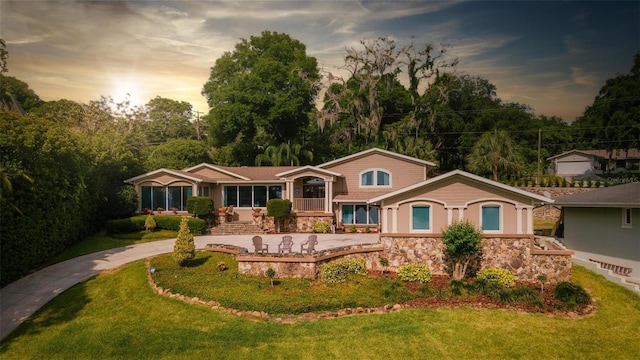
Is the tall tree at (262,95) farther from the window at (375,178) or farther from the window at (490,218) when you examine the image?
the window at (490,218)

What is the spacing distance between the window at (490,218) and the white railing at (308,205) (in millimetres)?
12024

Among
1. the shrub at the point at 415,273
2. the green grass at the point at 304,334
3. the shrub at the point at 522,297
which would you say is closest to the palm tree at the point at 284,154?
the shrub at the point at 415,273

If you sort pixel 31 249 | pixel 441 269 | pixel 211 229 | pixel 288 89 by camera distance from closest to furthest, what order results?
pixel 31 249
pixel 441 269
pixel 211 229
pixel 288 89

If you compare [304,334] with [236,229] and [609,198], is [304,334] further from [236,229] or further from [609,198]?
[609,198]

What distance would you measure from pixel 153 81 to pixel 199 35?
13.3 ft

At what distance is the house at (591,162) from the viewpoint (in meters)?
48.5

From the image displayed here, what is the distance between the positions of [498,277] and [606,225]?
7050 mm

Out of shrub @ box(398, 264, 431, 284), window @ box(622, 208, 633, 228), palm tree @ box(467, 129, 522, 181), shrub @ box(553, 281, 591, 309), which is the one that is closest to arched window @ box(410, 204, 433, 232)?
shrub @ box(398, 264, 431, 284)

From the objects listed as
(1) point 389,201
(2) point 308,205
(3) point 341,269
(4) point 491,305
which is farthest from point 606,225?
(2) point 308,205

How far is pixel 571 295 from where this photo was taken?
50.7 feet

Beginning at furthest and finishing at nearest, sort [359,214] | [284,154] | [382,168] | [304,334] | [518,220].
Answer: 1. [284,154]
2. [382,168]
3. [359,214]
4. [518,220]
5. [304,334]

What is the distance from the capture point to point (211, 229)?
26719 millimetres

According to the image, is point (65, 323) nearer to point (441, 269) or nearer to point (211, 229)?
point (211, 229)

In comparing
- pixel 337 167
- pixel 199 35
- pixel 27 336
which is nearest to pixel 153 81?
pixel 199 35
